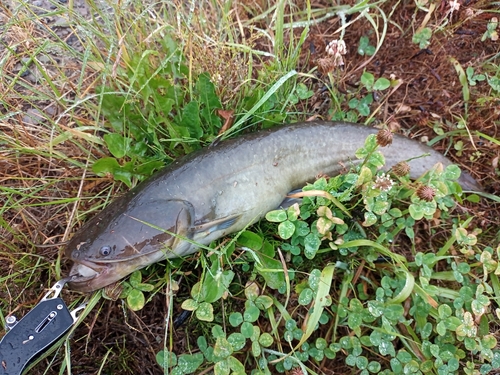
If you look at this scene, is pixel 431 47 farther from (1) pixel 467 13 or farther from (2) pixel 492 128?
(2) pixel 492 128

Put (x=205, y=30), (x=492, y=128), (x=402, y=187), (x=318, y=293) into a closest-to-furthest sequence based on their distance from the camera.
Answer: (x=318, y=293) → (x=402, y=187) → (x=205, y=30) → (x=492, y=128)

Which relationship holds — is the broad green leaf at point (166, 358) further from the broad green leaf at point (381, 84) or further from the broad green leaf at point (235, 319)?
the broad green leaf at point (381, 84)

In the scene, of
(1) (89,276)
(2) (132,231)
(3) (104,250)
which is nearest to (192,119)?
(2) (132,231)

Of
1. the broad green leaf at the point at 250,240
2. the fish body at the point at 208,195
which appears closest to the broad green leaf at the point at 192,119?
the fish body at the point at 208,195

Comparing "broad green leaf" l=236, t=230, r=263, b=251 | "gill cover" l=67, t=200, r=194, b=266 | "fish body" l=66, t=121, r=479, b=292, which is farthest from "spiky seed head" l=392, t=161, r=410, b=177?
"gill cover" l=67, t=200, r=194, b=266

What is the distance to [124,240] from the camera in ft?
7.33

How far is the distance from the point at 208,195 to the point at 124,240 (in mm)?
534

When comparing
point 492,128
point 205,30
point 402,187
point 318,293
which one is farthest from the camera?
point 492,128

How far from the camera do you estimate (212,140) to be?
2707mm

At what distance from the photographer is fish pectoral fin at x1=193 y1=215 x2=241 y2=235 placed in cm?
240

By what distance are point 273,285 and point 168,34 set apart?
178 cm

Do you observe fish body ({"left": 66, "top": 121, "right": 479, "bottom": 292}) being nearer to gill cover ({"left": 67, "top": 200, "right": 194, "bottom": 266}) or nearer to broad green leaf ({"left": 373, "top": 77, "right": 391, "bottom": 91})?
gill cover ({"left": 67, "top": 200, "right": 194, "bottom": 266})

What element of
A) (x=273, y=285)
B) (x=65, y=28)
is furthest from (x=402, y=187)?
(x=65, y=28)

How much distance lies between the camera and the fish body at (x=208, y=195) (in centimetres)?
226
